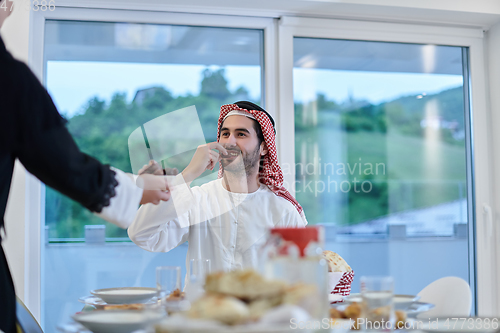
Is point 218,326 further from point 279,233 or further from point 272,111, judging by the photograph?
point 272,111

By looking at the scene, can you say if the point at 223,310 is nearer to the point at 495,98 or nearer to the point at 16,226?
the point at 16,226

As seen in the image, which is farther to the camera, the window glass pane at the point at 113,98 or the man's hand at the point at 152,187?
the window glass pane at the point at 113,98

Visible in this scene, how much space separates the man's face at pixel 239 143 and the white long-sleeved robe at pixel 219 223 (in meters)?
0.11

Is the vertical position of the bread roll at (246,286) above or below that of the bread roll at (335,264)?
above

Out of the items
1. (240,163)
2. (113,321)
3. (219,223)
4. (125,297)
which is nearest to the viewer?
(113,321)

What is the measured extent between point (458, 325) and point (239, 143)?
5.03ft

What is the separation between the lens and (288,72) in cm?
294

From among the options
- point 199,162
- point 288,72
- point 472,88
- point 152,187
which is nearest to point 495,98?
point 472,88

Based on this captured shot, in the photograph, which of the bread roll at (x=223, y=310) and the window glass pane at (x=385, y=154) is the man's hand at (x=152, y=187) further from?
the window glass pane at (x=385, y=154)

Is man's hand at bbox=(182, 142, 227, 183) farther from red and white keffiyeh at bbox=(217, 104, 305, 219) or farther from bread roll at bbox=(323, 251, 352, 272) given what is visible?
bread roll at bbox=(323, 251, 352, 272)

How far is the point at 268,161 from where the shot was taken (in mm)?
2461

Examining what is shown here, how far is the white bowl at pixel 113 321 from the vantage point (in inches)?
37.5

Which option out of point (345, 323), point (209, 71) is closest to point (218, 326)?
point (345, 323)

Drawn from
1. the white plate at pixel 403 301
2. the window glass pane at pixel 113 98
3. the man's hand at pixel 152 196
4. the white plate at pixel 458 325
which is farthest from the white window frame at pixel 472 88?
the white plate at pixel 458 325
